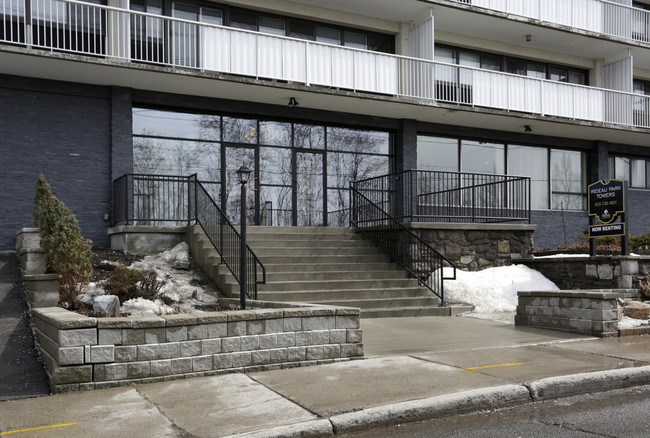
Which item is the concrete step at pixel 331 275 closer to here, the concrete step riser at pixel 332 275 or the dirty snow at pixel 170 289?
the concrete step riser at pixel 332 275

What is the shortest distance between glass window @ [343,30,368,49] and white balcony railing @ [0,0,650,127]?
4.41 feet

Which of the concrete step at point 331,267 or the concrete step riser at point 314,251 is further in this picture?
the concrete step riser at point 314,251

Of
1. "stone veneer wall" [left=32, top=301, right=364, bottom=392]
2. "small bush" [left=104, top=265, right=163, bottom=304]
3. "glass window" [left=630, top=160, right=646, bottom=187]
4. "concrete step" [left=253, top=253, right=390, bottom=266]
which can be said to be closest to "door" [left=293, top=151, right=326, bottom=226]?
"concrete step" [left=253, top=253, right=390, bottom=266]

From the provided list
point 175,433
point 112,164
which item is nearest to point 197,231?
point 112,164

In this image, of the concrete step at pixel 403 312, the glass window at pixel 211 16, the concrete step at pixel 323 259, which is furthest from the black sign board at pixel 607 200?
the glass window at pixel 211 16

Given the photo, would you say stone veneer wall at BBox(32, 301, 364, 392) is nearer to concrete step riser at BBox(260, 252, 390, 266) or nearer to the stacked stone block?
the stacked stone block

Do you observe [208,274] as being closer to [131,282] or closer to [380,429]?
[131,282]

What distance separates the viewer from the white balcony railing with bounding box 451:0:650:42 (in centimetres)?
1778

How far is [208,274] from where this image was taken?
11.8 m

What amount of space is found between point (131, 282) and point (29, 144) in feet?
19.3

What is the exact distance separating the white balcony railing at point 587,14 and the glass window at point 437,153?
13.3 feet

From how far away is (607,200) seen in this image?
12.2 meters

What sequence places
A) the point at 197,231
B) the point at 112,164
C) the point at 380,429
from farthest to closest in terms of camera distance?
the point at 112,164
the point at 197,231
the point at 380,429

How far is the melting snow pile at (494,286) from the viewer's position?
1248 cm
